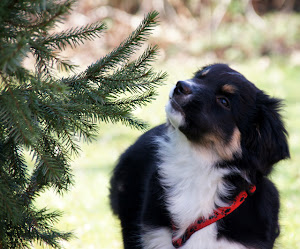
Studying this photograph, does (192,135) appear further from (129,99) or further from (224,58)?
(224,58)

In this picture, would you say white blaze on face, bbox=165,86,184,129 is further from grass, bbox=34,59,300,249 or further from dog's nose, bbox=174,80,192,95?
grass, bbox=34,59,300,249

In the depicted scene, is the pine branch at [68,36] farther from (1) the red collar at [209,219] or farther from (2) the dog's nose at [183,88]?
(1) the red collar at [209,219]

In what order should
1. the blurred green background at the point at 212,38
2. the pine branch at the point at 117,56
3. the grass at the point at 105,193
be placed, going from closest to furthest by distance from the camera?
the pine branch at the point at 117,56 < the grass at the point at 105,193 < the blurred green background at the point at 212,38

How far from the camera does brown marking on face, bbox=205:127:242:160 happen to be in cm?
310

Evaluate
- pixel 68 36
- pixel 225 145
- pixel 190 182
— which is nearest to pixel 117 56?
pixel 68 36

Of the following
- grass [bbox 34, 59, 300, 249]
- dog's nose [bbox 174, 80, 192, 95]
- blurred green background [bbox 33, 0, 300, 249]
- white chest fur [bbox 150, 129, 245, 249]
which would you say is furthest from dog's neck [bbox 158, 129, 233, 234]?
blurred green background [bbox 33, 0, 300, 249]

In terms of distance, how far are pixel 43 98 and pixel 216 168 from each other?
4.45 feet

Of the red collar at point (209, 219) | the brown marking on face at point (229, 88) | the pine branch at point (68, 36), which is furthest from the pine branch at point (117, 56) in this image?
the red collar at point (209, 219)

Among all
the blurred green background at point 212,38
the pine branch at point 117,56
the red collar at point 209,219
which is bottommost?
the blurred green background at point 212,38

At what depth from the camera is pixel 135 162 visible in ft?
13.2

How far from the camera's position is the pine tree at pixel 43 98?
1969 mm

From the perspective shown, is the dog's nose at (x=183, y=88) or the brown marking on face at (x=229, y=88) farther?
the brown marking on face at (x=229, y=88)

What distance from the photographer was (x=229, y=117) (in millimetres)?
3133

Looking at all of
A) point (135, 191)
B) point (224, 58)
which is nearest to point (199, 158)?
point (135, 191)
